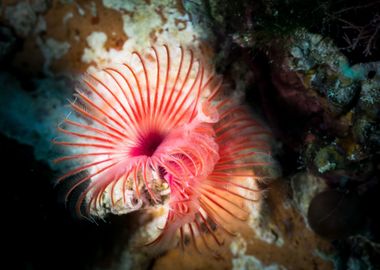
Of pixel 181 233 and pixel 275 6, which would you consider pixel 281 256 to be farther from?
pixel 275 6

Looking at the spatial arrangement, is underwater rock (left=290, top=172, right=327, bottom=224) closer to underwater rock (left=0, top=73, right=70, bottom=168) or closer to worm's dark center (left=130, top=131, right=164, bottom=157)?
worm's dark center (left=130, top=131, right=164, bottom=157)

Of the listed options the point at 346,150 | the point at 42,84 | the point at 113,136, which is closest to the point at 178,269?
the point at 113,136

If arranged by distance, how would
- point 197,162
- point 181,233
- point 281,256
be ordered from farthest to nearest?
point 281,256
point 181,233
point 197,162

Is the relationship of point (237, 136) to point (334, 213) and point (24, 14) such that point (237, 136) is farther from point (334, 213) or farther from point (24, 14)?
point (24, 14)

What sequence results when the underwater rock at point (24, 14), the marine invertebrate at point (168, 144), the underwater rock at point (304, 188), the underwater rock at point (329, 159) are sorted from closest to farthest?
the marine invertebrate at point (168, 144) → the underwater rock at point (329, 159) → the underwater rock at point (24, 14) → the underwater rock at point (304, 188)

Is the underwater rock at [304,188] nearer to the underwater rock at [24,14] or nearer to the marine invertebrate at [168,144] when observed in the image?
the marine invertebrate at [168,144]

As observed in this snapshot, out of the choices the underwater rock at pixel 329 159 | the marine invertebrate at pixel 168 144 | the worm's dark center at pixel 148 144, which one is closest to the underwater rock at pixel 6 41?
the marine invertebrate at pixel 168 144

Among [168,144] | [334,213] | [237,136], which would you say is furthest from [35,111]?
[334,213]
